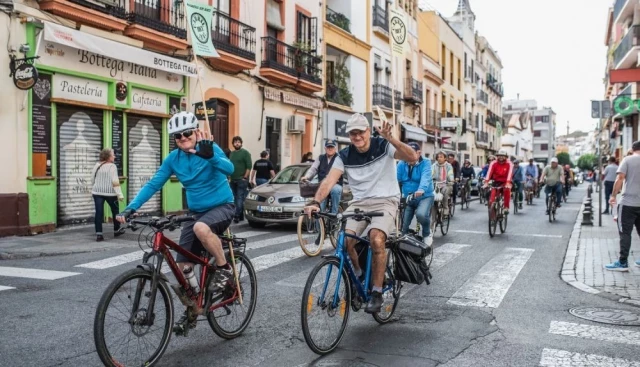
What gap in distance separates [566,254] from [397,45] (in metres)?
9.64

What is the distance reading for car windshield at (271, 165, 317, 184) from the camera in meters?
14.6

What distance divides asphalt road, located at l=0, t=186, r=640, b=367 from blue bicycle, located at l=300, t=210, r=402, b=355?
0.17m

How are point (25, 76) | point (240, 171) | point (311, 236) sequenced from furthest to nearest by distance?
point (240, 171) < point (25, 76) < point (311, 236)

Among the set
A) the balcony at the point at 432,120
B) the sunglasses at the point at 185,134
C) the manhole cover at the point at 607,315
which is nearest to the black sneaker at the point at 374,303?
the sunglasses at the point at 185,134

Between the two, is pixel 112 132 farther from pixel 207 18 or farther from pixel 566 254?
pixel 566 254

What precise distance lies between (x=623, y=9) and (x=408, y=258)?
32.4 metres

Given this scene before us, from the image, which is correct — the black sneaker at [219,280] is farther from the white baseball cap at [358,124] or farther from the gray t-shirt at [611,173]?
the gray t-shirt at [611,173]

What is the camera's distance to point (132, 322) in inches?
166

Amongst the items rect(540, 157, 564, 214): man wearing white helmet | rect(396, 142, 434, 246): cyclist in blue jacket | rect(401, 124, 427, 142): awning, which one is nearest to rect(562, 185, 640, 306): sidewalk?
rect(396, 142, 434, 246): cyclist in blue jacket

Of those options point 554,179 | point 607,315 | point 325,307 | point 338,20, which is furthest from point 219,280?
point 338,20

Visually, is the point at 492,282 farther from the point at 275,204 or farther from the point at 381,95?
the point at 381,95

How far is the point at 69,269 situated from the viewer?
8.48 meters

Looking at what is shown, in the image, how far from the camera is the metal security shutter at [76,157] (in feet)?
43.9

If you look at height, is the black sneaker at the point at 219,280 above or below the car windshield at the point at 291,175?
below
